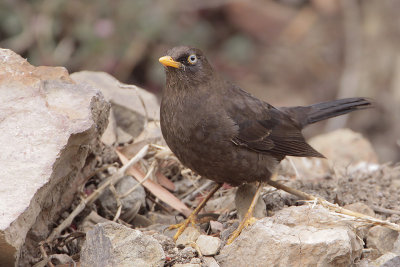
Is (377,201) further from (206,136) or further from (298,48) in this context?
(298,48)

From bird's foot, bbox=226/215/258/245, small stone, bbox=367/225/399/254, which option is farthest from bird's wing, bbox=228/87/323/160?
small stone, bbox=367/225/399/254

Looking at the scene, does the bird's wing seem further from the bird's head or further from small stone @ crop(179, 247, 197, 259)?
small stone @ crop(179, 247, 197, 259)

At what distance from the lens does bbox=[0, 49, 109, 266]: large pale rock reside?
3564mm

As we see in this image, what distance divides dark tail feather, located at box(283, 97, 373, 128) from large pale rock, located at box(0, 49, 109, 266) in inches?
78.4

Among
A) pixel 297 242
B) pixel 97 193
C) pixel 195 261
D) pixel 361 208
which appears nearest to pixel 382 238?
pixel 361 208

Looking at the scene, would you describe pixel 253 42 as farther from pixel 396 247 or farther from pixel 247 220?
pixel 396 247

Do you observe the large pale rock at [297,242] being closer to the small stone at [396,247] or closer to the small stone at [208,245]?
the small stone at [208,245]

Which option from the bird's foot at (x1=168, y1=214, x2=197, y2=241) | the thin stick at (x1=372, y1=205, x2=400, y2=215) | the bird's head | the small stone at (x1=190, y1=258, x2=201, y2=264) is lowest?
the bird's foot at (x1=168, y1=214, x2=197, y2=241)

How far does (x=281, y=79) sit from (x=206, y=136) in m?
7.13

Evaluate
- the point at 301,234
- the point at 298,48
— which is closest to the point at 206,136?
the point at 301,234

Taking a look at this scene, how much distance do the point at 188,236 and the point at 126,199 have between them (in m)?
0.74

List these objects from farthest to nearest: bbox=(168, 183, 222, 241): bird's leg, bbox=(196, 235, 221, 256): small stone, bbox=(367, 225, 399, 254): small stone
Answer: bbox=(168, 183, 222, 241): bird's leg < bbox=(367, 225, 399, 254): small stone < bbox=(196, 235, 221, 256): small stone

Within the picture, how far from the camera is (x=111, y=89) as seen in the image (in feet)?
19.2

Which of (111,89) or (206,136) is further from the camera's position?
(111,89)
